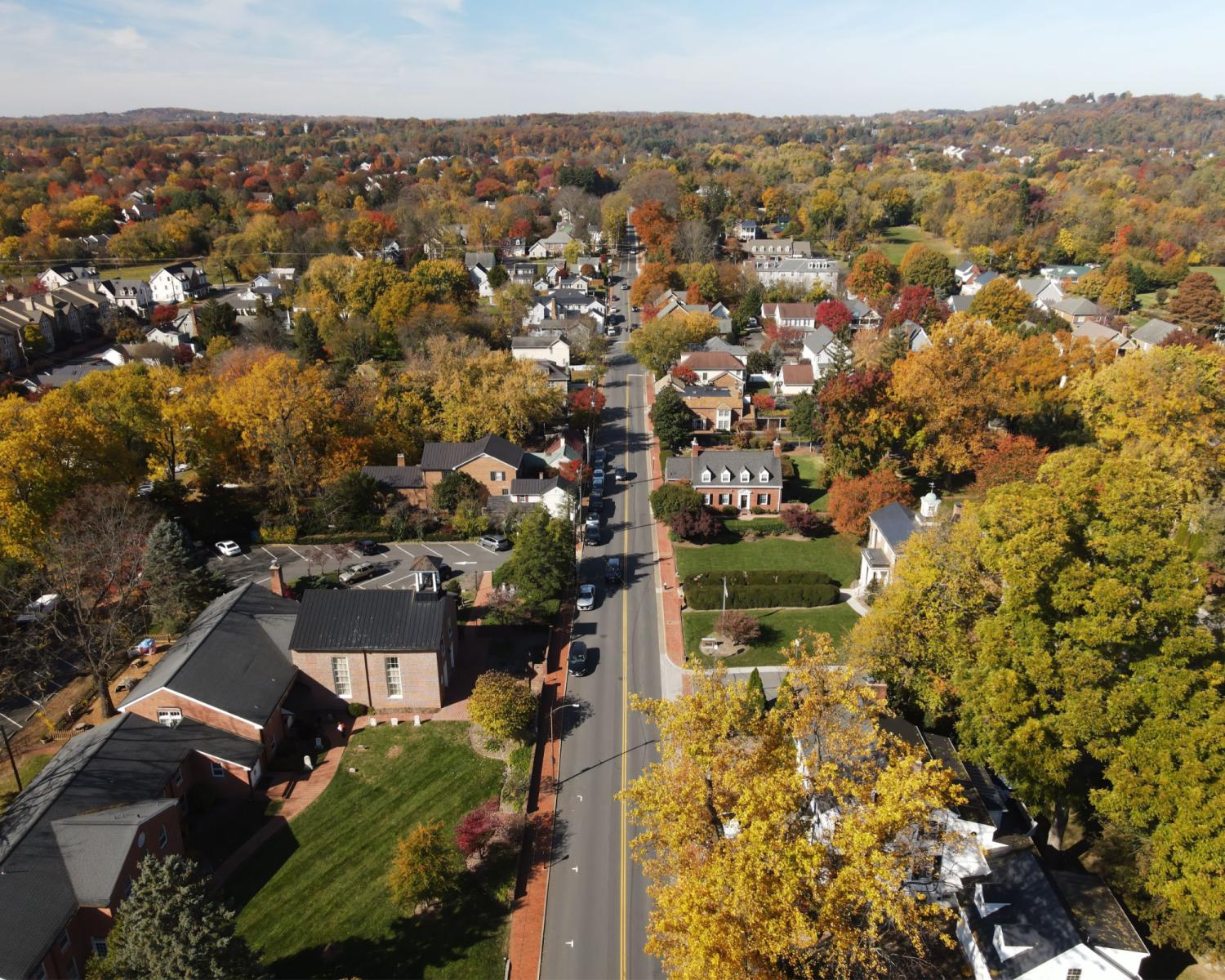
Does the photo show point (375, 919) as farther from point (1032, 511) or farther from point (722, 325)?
point (722, 325)

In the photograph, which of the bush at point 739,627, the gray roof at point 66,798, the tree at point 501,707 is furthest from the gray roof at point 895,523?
the gray roof at point 66,798

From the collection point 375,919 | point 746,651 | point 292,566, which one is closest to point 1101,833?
point 746,651

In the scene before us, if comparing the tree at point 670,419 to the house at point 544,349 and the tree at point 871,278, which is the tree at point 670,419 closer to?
the house at point 544,349

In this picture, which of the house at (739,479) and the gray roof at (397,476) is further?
the house at (739,479)

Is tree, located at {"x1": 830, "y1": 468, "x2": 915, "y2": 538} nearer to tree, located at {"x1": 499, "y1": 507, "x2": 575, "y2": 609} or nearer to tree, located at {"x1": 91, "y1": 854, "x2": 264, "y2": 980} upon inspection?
tree, located at {"x1": 499, "y1": 507, "x2": 575, "y2": 609}

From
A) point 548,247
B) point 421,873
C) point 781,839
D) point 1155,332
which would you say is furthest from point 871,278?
point 421,873
